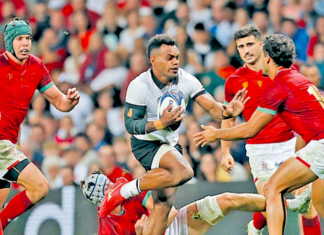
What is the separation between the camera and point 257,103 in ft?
21.9

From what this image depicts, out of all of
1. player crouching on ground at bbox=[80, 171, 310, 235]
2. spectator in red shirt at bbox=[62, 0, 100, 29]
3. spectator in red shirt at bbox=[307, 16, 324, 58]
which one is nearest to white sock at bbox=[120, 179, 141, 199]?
player crouching on ground at bbox=[80, 171, 310, 235]

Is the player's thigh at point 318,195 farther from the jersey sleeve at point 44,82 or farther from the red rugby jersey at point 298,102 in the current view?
the jersey sleeve at point 44,82

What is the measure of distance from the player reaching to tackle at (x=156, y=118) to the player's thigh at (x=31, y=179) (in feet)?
2.20

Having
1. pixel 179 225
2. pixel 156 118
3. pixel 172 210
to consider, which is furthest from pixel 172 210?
pixel 156 118

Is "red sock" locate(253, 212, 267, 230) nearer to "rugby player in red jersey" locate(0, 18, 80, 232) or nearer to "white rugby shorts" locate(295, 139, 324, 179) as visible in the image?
"white rugby shorts" locate(295, 139, 324, 179)

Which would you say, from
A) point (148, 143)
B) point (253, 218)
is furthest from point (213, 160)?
point (148, 143)

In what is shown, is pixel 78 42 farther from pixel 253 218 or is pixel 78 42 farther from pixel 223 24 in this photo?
pixel 253 218

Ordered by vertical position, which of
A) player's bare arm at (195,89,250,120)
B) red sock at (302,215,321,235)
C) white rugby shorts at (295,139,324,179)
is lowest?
red sock at (302,215,321,235)

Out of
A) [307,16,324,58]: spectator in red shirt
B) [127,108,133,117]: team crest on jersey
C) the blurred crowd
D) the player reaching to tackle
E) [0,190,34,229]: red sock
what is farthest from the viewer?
[307,16,324,58]: spectator in red shirt

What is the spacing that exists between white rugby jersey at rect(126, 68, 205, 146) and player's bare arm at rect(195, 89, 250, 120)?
0.09 m

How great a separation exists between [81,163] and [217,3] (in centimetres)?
285

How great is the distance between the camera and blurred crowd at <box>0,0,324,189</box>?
833 centimetres

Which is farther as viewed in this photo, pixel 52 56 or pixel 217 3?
pixel 52 56

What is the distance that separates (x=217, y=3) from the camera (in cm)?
911
